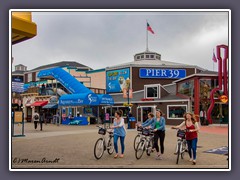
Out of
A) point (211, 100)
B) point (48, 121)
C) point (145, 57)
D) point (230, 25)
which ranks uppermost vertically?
point (145, 57)

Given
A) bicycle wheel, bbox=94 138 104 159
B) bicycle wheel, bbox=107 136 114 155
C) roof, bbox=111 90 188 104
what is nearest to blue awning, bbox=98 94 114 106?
roof, bbox=111 90 188 104

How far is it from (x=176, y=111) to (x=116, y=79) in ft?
48.3

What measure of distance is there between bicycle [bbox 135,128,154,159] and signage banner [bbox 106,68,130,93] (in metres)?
29.4

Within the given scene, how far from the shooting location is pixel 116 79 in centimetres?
4178

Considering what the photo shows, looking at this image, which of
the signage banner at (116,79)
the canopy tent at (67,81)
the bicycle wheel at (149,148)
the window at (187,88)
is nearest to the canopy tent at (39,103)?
the canopy tent at (67,81)

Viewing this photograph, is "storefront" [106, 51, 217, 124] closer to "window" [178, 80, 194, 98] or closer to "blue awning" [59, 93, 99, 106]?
"window" [178, 80, 194, 98]

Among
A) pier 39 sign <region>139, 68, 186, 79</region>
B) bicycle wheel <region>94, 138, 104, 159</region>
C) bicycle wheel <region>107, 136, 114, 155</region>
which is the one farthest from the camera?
pier 39 sign <region>139, 68, 186, 79</region>

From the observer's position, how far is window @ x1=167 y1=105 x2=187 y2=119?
28.2 metres

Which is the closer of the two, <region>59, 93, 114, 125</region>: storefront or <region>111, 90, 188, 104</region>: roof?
<region>59, 93, 114, 125</region>: storefront

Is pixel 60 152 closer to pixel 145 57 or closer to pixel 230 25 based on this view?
pixel 230 25

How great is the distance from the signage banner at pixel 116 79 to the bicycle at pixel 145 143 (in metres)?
29.4
